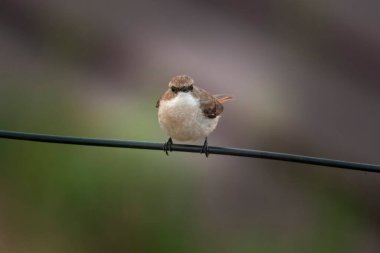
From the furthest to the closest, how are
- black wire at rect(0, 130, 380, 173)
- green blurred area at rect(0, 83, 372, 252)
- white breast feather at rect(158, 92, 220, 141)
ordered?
green blurred area at rect(0, 83, 372, 252)
white breast feather at rect(158, 92, 220, 141)
black wire at rect(0, 130, 380, 173)

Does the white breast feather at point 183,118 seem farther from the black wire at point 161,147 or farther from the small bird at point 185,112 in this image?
the black wire at point 161,147

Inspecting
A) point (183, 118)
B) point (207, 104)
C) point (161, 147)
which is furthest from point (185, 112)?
point (161, 147)

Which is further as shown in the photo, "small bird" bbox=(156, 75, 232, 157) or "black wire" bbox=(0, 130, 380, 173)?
"small bird" bbox=(156, 75, 232, 157)

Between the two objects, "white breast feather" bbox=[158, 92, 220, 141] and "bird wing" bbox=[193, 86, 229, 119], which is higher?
"bird wing" bbox=[193, 86, 229, 119]

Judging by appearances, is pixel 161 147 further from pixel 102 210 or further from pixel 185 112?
pixel 102 210

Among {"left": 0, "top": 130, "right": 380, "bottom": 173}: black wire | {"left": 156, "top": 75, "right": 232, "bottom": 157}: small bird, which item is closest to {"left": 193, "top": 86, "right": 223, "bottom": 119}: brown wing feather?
{"left": 156, "top": 75, "right": 232, "bottom": 157}: small bird

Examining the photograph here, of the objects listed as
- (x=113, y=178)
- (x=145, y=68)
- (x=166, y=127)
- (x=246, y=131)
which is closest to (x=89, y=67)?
(x=145, y=68)

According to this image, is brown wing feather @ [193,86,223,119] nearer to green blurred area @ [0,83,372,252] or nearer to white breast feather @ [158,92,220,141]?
white breast feather @ [158,92,220,141]

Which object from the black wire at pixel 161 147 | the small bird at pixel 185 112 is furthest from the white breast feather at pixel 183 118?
the black wire at pixel 161 147
